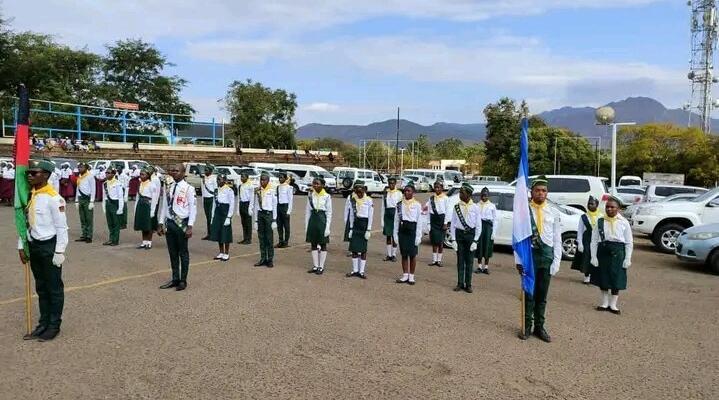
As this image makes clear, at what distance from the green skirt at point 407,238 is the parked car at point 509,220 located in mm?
2871

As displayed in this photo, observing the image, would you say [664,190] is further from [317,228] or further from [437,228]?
[317,228]

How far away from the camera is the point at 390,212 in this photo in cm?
1193

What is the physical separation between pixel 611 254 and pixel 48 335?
7.02 metres

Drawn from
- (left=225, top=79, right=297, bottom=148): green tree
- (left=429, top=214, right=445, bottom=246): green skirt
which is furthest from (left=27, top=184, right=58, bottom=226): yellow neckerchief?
(left=225, top=79, right=297, bottom=148): green tree

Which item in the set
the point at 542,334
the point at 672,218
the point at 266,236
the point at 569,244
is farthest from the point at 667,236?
the point at 266,236

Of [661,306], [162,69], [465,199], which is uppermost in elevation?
[162,69]

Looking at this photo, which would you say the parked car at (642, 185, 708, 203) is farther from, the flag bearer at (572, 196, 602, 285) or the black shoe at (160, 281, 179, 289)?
the black shoe at (160, 281, 179, 289)

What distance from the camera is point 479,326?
6.88m

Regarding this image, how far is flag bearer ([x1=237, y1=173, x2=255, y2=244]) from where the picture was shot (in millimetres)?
13492

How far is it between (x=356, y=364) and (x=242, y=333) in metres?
1.53

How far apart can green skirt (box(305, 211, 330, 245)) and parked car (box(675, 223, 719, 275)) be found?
7.14 meters

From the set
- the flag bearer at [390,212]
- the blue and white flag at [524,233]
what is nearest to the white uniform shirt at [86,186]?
the flag bearer at [390,212]

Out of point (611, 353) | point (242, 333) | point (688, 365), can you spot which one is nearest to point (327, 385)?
point (242, 333)

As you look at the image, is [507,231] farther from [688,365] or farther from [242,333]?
[242,333]
